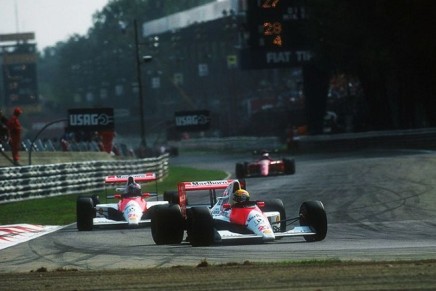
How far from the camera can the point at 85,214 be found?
21.1m

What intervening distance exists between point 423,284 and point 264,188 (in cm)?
2053

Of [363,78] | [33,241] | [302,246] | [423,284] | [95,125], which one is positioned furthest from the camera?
[363,78]

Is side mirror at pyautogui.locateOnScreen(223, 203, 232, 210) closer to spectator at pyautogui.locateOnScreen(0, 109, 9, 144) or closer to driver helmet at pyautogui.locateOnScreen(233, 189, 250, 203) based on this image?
driver helmet at pyautogui.locateOnScreen(233, 189, 250, 203)

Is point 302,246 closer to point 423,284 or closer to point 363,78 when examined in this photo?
point 423,284

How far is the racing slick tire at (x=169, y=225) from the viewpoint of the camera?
664 inches

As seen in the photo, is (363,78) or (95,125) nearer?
(95,125)

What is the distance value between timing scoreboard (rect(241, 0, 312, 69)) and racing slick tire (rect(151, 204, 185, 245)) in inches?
1202

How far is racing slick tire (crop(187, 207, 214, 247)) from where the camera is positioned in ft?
53.1

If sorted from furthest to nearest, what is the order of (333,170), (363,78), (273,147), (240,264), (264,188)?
(273,147)
(363,78)
(333,170)
(264,188)
(240,264)

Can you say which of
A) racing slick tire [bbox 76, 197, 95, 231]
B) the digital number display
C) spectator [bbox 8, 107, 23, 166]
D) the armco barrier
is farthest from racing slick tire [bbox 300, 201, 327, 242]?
the digital number display

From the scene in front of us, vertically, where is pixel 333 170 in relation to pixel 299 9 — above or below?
below

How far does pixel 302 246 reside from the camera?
1625 cm

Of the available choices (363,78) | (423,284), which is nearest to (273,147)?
(363,78)

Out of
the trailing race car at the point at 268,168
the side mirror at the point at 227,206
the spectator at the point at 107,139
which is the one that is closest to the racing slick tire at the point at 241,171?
the trailing race car at the point at 268,168
